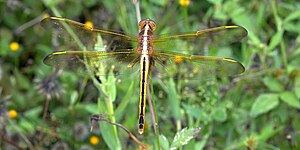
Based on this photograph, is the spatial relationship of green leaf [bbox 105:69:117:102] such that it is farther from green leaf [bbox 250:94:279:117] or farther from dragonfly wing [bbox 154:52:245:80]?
green leaf [bbox 250:94:279:117]

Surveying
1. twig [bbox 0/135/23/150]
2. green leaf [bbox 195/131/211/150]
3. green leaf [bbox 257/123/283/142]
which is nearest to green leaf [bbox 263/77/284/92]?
green leaf [bbox 257/123/283/142]

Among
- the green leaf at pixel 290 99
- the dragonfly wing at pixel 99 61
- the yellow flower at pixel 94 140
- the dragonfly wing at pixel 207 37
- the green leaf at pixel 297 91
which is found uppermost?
the dragonfly wing at pixel 207 37

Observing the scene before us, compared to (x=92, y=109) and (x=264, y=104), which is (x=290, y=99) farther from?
(x=92, y=109)

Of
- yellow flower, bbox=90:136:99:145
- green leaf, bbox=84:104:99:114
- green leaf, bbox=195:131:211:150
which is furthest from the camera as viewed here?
yellow flower, bbox=90:136:99:145

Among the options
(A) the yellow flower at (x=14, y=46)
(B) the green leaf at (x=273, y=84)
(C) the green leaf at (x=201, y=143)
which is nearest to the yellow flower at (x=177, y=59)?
(C) the green leaf at (x=201, y=143)

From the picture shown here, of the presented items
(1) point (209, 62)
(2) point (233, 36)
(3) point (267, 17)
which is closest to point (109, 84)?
(1) point (209, 62)

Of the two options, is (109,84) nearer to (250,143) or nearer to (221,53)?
(250,143)

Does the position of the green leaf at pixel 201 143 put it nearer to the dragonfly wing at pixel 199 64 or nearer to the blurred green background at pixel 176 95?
the blurred green background at pixel 176 95
